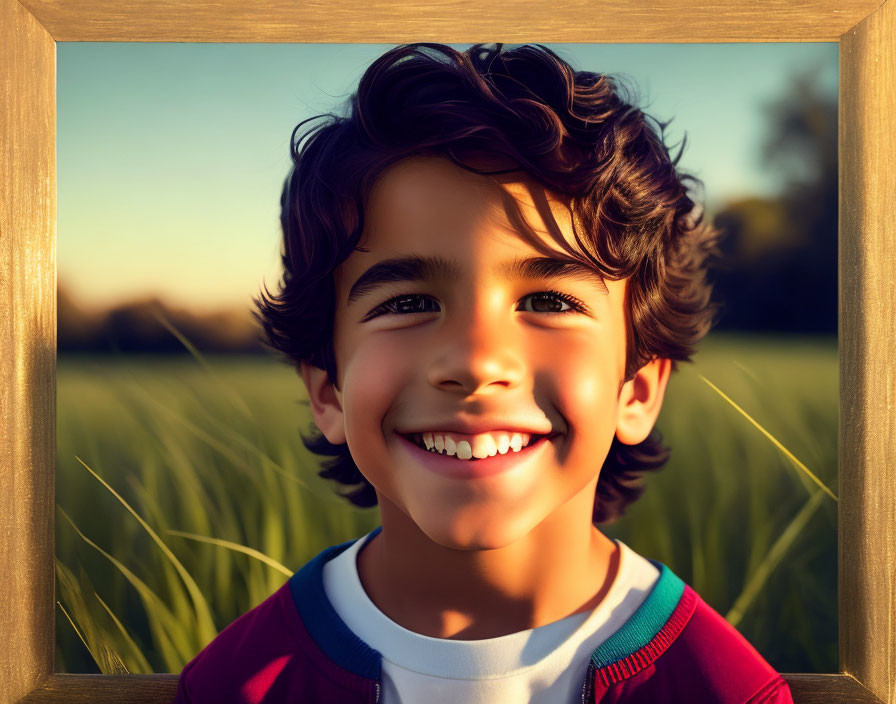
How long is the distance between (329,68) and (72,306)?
505 millimetres

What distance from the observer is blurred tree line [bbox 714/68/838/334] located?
1238mm

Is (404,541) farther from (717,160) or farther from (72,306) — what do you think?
(717,160)

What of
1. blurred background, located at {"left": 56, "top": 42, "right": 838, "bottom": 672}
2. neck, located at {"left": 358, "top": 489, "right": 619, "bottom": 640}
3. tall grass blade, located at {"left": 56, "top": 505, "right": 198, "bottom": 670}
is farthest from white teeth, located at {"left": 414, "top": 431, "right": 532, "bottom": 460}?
tall grass blade, located at {"left": 56, "top": 505, "right": 198, "bottom": 670}

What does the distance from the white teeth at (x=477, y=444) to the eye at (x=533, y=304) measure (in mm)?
161

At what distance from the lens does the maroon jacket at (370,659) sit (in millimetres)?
1151

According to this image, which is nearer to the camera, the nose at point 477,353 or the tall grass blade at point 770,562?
the nose at point 477,353

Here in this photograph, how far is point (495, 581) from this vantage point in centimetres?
118

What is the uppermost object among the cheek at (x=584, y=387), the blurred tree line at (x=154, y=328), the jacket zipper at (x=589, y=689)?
the blurred tree line at (x=154, y=328)

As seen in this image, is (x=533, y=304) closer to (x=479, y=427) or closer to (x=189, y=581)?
(x=479, y=427)

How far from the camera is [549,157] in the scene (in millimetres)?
1086

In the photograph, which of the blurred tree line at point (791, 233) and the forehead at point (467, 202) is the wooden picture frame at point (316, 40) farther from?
the forehead at point (467, 202)

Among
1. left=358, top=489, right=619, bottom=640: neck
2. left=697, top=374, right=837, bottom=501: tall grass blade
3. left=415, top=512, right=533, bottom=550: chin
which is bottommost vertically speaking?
left=358, top=489, right=619, bottom=640: neck

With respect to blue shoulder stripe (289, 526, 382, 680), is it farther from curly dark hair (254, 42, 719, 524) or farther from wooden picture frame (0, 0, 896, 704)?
wooden picture frame (0, 0, 896, 704)

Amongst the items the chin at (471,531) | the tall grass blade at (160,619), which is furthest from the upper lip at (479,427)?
the tall grass blade at (160,619)
